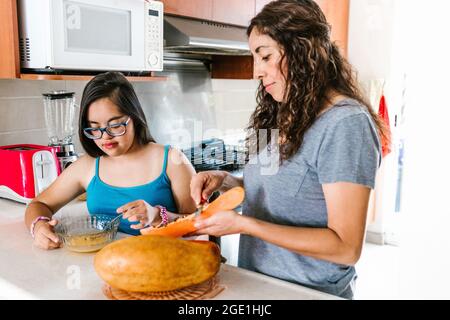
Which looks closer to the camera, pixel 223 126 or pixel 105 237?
pixel 105 237

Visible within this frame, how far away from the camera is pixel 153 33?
1981 mm

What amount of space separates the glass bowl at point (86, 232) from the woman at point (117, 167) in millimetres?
72

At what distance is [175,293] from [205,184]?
42 cm

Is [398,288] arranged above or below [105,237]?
below

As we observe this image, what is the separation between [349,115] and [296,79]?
15 cm

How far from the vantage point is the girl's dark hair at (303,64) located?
1048mm

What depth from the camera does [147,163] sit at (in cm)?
152

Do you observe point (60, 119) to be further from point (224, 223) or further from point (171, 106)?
point (224, 223)

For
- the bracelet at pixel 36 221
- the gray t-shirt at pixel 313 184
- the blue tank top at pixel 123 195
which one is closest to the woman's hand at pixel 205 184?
the gray t-shirt at pixel 313 184

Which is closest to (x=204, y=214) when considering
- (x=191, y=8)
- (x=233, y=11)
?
(x=191, y=8)

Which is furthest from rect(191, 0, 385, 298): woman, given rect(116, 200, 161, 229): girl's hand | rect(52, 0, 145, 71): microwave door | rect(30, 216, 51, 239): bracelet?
rect(52, 0, 145, 71): microwave door
